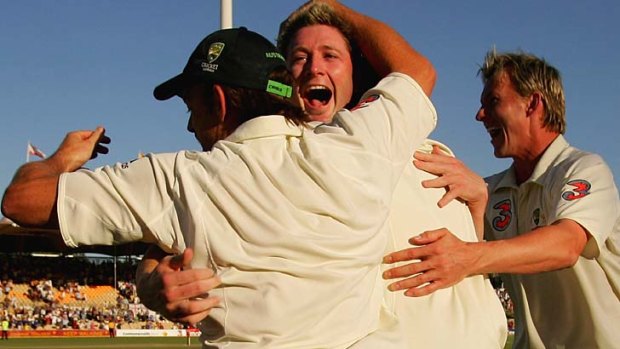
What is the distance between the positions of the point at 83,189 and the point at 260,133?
1.96 feet

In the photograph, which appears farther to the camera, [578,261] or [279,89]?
[578,261]

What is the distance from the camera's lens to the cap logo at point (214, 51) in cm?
294

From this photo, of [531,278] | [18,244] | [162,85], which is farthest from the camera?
[18,244]

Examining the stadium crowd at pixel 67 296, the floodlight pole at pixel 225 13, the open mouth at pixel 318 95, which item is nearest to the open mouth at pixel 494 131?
the open mouth at pixel 318 95

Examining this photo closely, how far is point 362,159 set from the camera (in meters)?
2.77

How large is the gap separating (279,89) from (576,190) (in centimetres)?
222

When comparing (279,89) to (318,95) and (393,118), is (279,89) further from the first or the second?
(318,95)

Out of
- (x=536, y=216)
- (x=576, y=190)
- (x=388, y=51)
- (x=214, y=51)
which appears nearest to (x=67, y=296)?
(x=536, y=216)

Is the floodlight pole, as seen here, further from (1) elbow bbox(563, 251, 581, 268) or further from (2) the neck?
(1) elbow bbox(563, 251, 581, 268)

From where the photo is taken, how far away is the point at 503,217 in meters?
5.43

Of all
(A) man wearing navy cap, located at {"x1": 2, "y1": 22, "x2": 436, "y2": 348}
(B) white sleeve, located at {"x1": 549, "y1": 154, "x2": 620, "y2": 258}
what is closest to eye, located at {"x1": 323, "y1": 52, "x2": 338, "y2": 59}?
(A) man wearing navy cap, located at {"x1": 2, "y1": 22, "x2": 436, "y2": 348}

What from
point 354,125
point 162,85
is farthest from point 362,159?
point 162,85

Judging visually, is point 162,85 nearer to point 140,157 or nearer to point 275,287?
point 140,157

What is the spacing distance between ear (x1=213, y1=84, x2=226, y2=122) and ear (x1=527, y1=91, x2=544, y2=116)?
2.85 m
